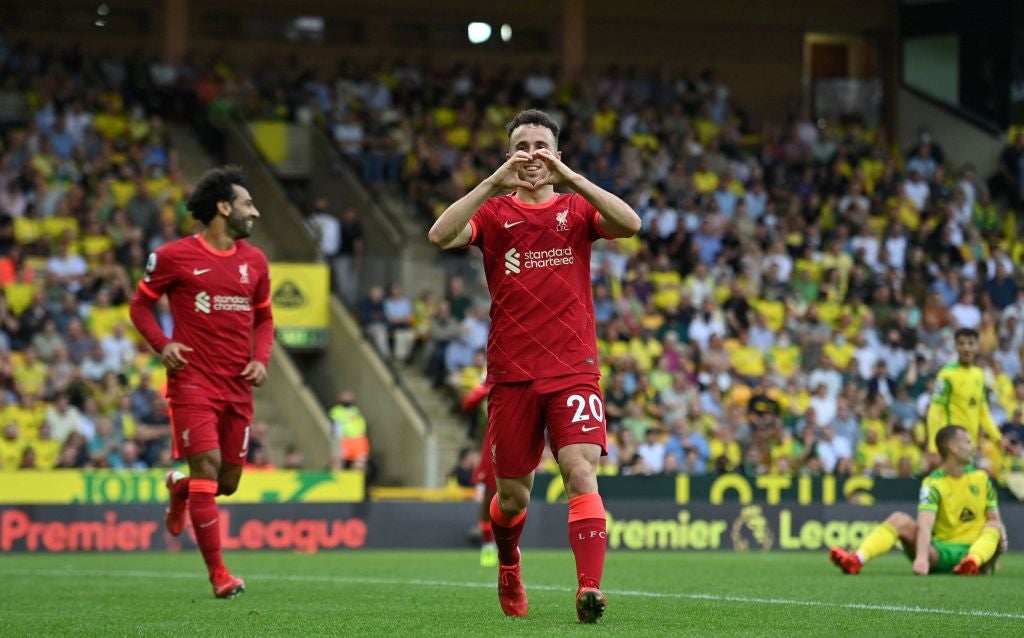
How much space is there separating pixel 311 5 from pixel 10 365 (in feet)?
38.7

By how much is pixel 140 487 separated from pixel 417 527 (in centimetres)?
304

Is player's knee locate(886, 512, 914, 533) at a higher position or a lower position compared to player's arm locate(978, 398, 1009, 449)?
lower

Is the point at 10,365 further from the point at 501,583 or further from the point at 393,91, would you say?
the point at 501,583

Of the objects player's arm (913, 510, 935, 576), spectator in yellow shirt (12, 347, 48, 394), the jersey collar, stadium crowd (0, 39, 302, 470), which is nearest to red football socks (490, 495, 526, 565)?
the jersey collar

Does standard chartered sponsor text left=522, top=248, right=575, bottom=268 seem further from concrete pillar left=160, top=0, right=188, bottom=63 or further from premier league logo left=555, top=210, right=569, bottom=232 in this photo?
concrete pillar left=160, top=0, right=188, bottom=63

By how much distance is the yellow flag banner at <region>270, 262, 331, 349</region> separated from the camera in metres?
23.8

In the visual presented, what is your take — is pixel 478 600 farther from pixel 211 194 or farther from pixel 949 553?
pixel 949 553

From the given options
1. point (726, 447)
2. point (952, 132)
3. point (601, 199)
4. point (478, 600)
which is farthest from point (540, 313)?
point (952, 132)

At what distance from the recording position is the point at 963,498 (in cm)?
1275

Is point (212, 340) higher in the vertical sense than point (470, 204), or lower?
lower

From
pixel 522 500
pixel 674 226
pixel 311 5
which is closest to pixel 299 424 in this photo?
pixel 674 226

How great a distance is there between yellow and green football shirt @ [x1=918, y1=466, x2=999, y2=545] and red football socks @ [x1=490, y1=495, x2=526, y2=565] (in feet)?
16.5

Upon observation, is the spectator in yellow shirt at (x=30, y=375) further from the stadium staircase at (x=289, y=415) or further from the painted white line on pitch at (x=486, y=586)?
the painted white line on pitch at (x=486, y=586)

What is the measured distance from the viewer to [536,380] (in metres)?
8.09
